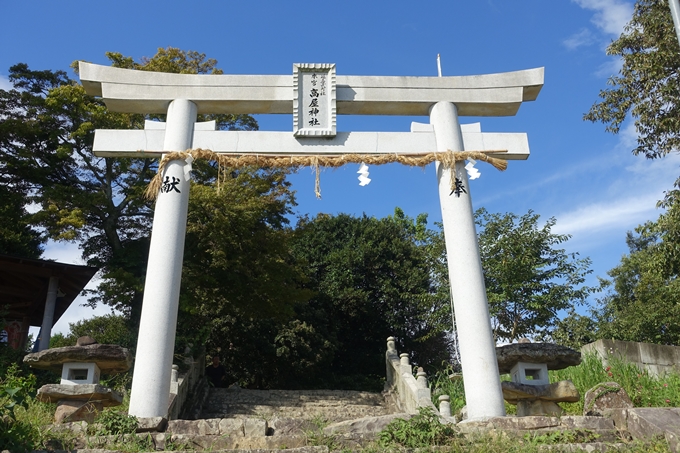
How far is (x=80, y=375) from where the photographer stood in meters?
6.87

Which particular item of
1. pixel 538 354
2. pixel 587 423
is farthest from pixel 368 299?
pixel 587 423

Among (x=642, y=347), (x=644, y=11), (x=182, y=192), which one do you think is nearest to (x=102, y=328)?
(x=182, y=192)

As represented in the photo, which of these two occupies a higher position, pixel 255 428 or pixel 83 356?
pixel 83 356

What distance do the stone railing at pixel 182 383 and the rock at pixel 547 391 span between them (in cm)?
525

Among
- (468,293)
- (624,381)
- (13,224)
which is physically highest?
(13,224)

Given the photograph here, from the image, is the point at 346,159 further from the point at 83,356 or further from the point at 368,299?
the point at 368,299

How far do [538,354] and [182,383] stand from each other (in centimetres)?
671

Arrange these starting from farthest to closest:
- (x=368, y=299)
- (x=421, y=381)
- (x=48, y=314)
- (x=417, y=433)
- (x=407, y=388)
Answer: (x=368, y=299) → (x=48, y=314) → (x=407, y=388) → (x=421, y=381) → (x=417, y=433)

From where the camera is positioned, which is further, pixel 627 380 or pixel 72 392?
pixel 627 380

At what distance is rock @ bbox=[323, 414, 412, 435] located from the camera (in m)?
5.04

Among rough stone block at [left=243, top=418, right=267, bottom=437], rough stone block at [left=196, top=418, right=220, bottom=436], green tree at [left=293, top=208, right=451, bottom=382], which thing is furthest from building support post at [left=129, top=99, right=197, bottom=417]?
green tree at [left=293, top=208, right=451, bottom=382]

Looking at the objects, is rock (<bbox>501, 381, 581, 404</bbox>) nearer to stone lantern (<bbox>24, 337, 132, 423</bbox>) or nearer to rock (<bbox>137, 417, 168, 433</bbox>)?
rock (<bbox>137, 417, 168, 433</bbox>)

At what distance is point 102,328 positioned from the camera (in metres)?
21.8

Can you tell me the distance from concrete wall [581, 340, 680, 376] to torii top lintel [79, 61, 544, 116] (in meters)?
4.75
